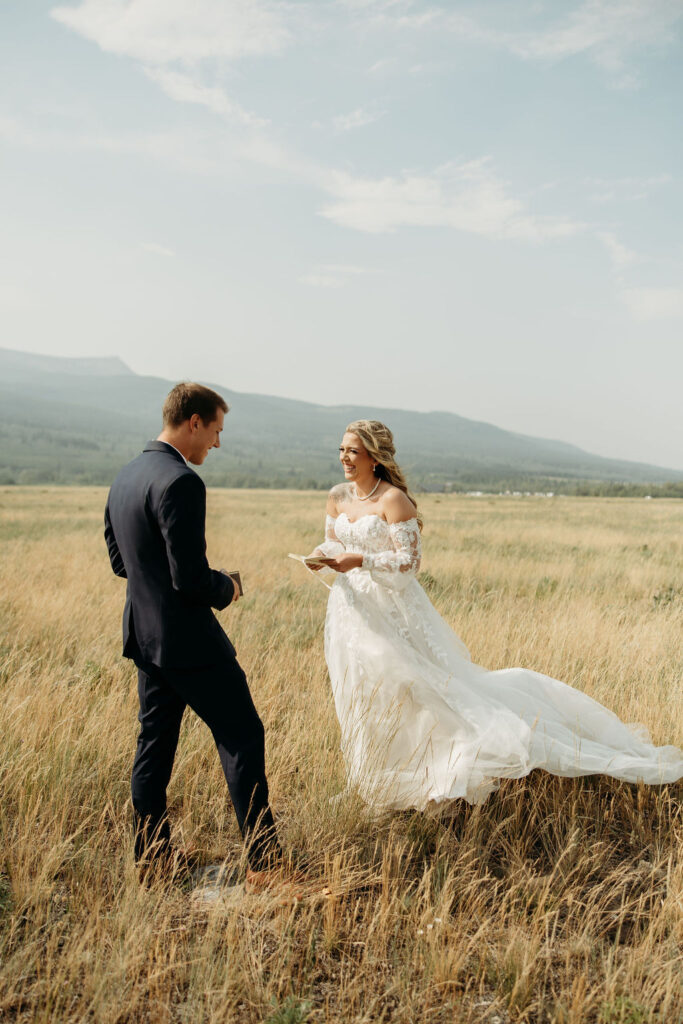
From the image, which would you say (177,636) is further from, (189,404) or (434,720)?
(434,720)

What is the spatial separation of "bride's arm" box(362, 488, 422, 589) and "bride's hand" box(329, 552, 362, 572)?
79 mm

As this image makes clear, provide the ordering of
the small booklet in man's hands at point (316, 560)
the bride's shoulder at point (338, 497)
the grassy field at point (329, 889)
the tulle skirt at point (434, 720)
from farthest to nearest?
the bride's shoulder at point (338, 497) → the small booklet in man's hands at point (316, 560) → the tulle skirt at point (434, 720) → the grassy field at point (329, 889)

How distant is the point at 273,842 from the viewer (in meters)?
3.28

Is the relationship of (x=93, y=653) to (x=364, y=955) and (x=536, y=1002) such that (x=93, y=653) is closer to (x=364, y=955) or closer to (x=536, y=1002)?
(x=364, y=955)

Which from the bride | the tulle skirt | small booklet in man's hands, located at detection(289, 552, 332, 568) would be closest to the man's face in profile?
small booklet in man's hands, located at detection(289, 552, 332, 568)

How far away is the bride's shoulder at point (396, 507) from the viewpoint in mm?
4430

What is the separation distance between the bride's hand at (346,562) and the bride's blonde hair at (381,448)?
1.76 feet

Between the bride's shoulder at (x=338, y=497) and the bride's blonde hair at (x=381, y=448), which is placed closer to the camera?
the bride's blonde hair at (x=381, y=448)

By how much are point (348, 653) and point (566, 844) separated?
1617 millimetres

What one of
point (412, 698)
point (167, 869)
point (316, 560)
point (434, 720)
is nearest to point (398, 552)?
point (316, 560)

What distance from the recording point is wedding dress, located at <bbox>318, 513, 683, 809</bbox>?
3840 millimetres

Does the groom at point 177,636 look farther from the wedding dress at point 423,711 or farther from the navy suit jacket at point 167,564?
the wedding dress at point 423,711

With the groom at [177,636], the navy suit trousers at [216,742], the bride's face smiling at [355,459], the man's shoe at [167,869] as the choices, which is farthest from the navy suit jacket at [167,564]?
the bride's face smiling at [355,459]

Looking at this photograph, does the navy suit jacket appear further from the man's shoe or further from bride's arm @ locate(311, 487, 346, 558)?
bride's arm @ locate(311, 487, 346, 558)
